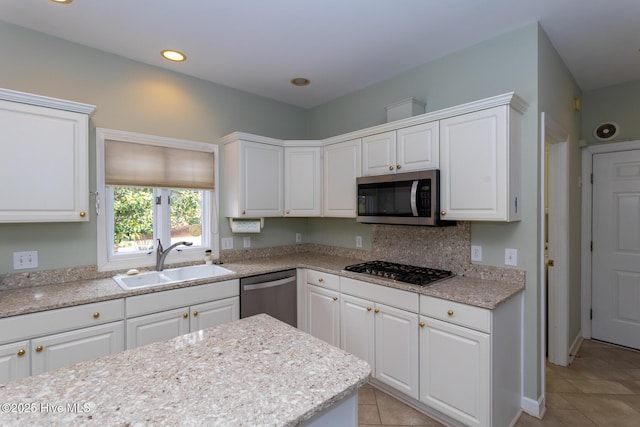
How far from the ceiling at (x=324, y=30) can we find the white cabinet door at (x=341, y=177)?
2.37 ft

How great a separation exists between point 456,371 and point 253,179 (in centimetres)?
228

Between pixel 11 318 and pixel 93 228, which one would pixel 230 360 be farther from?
pixel 93 228

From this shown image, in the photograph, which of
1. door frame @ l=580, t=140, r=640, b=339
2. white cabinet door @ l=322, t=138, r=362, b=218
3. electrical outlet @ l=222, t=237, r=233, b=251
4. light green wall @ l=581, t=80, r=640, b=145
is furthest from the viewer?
door frame @ l=580, t=140, r=640, b=339

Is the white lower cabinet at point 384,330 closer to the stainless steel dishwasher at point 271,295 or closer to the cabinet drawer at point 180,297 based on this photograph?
the stainless steel dishwasher at point 271,295

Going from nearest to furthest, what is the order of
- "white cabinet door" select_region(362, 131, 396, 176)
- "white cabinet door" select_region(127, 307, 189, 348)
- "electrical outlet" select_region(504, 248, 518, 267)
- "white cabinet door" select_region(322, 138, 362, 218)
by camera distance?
1. "white cabinet door" select_region(127, 307, 189, 348)
2. "electrical outlet" select_region(504, 248, 518, 267)
3. "white cabinet door" select_region(362, 131, 396, 176)
4. "white cabinet door" select_region(322, 138, 362, 218)

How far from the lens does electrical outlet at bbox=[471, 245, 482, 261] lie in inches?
93.8

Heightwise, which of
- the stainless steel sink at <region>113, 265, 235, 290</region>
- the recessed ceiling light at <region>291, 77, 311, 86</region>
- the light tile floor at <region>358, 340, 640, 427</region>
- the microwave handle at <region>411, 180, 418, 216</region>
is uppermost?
the recessed ceiling light at <region>291, 77, 311, 86</region>

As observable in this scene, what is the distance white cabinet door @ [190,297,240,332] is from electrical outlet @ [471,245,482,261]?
190 cm

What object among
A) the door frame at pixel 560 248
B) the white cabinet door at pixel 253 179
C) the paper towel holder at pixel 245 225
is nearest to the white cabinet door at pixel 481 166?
the door frame at pixel 560 248

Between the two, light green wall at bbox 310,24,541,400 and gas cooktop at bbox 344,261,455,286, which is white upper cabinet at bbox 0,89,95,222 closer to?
gas cooktop at bbox 344,261,455,286

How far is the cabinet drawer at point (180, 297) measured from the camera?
6.90 ft

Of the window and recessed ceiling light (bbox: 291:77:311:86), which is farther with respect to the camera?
recessed ceiling light (bbox: 291:77:311:86)

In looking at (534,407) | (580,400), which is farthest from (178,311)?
(580,400)

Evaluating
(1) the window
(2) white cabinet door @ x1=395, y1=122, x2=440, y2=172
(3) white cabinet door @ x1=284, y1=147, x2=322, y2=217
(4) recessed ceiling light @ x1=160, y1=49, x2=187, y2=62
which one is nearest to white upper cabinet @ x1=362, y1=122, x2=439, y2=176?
(2) white cabinet door @ x1=395, y1=122, x2=440, y2=172
